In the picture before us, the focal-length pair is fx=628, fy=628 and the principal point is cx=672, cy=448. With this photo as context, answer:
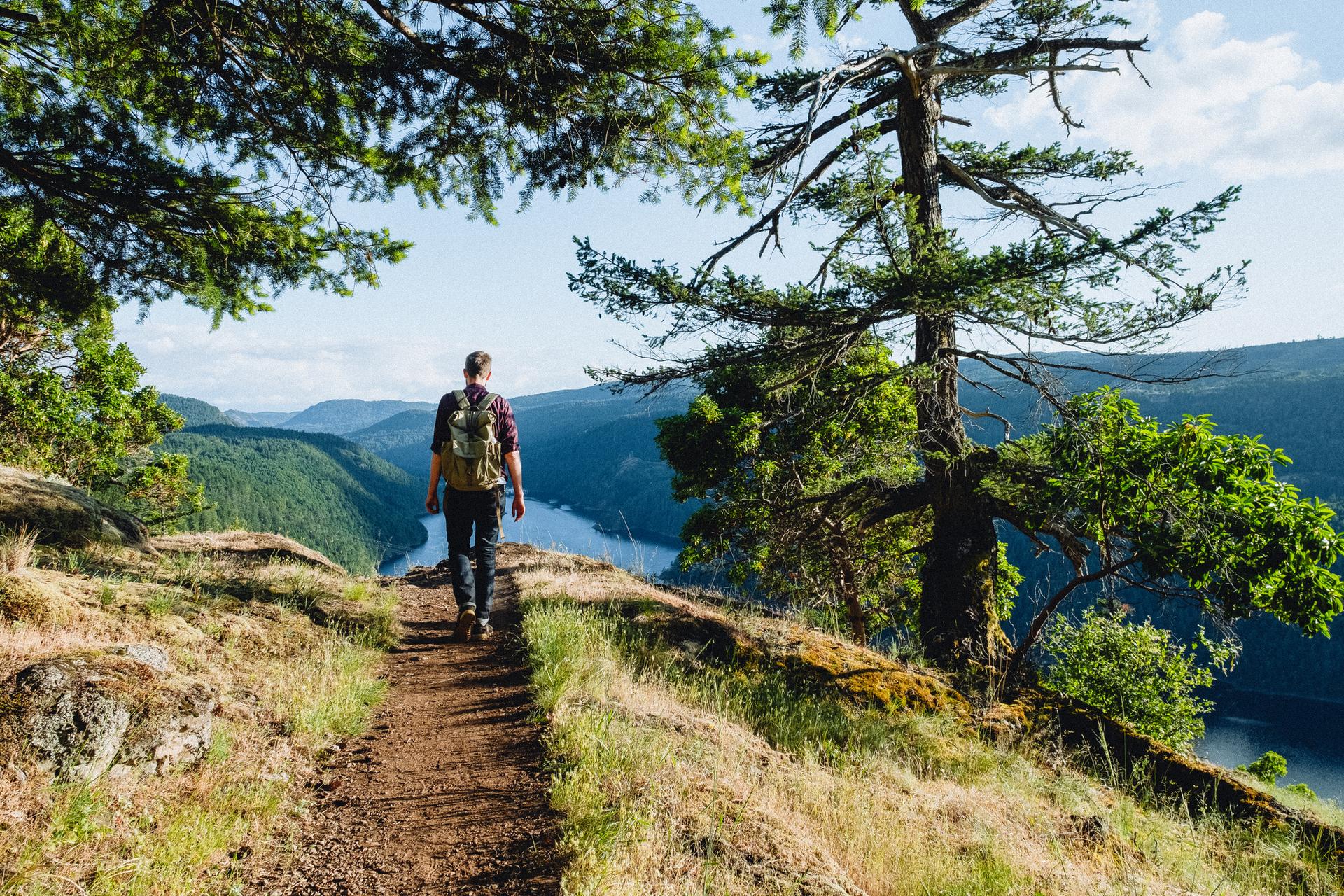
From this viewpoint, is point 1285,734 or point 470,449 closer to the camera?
point 470,449

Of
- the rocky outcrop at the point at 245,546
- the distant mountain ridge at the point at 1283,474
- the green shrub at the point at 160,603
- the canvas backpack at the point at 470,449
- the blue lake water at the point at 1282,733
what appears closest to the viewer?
the green shrub at the point at 160,603

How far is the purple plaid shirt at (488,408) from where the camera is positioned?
5660 millimetres

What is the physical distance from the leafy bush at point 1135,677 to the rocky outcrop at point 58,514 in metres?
25.9

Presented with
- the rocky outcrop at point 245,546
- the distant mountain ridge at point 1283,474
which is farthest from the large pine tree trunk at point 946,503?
the distant mountain ridge at point 1283,474

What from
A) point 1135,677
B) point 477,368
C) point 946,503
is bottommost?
point 1135,677

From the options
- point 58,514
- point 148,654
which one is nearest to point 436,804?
point 148,654

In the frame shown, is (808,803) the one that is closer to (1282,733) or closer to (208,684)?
(208,684)

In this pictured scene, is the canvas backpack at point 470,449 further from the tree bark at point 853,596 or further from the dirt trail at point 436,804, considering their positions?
the tree bark at point 853,596

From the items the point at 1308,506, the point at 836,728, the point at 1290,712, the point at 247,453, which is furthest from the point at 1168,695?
the point at 247,453

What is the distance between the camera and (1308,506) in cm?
580

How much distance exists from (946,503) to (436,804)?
298 inches

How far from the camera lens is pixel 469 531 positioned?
5.80 meters

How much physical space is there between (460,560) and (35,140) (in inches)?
187

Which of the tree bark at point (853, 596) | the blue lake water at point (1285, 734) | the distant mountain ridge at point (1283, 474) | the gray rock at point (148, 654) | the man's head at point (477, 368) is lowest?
the blue lake water at point (1285, 734)
